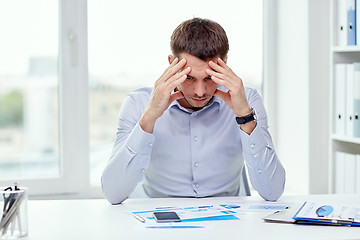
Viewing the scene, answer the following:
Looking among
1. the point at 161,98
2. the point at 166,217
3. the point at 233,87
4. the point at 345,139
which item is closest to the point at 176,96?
the point at 161,98

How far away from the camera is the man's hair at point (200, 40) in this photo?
2000 millimetres

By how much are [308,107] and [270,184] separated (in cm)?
128

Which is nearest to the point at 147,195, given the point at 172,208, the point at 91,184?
the point at 172,208

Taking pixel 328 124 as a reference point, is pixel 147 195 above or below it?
below

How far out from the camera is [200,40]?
2012mm

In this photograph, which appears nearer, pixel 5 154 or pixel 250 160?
pixel 250 160

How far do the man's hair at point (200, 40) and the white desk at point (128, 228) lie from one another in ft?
1.77

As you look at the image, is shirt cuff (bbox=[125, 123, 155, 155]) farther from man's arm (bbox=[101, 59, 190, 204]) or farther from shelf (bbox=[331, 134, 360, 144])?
shelf (bbox=[331, 134, 360, 144])

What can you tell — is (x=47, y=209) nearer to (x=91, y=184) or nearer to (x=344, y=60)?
(x=91, y=184)

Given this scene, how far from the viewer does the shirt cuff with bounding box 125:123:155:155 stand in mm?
→ 1968

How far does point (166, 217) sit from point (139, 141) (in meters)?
0.40

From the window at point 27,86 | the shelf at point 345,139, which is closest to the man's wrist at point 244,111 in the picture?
the shelf at point 345,139

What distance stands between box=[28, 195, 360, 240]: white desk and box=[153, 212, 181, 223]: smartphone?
6 cm

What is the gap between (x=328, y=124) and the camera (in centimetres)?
321
